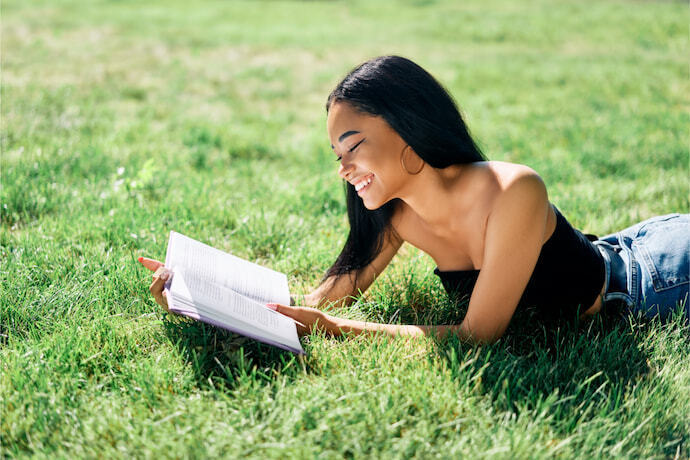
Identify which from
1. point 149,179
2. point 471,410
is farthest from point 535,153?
point 471,410

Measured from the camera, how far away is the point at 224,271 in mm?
2582

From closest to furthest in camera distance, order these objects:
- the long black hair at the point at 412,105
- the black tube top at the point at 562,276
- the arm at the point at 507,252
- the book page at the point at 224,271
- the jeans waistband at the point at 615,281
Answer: the arm at the point at 507,252 → the long black hair at the point at 412,105 → the book page at the point at 224,271 → the black tube top at the point at 562,276 → the jeans waistband at the point at 615,281

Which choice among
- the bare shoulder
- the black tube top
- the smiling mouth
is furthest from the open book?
the bare shoulder

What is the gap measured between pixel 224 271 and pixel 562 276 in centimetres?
143

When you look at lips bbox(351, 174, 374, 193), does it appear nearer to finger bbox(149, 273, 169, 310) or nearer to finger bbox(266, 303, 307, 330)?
finger bbox(266, 303, 307, 330)

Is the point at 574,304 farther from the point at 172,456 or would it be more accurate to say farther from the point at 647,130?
the point at 647,130

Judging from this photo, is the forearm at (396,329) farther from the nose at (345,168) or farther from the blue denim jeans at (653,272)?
the blue denim jeans at (653,272)

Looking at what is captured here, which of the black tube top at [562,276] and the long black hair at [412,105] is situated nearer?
the long black hair at [412,105]

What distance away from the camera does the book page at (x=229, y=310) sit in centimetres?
206

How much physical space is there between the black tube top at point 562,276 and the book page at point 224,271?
802mm

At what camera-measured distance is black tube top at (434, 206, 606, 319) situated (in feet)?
8.27

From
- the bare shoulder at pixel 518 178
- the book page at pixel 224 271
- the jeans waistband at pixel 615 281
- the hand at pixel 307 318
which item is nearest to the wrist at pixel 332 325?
the hand at pixel 307 318

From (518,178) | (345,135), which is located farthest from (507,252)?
(345,135)

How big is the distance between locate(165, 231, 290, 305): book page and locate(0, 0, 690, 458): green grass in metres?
0.24
